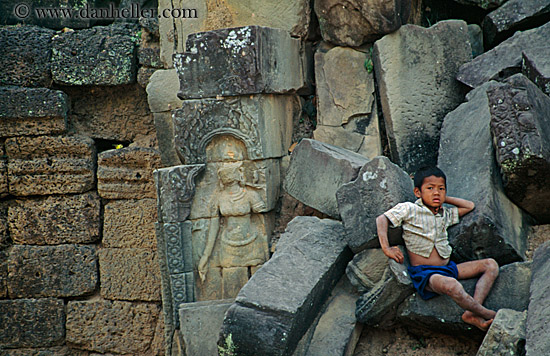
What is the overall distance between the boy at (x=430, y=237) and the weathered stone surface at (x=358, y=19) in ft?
5.07

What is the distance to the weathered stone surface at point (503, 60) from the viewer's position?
4.69 metres

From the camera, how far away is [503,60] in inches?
188

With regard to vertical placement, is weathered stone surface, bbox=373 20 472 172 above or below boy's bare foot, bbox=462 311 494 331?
above

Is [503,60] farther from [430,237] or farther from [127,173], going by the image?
[127,173]

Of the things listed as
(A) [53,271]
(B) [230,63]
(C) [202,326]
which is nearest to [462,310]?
(C) [202,326]

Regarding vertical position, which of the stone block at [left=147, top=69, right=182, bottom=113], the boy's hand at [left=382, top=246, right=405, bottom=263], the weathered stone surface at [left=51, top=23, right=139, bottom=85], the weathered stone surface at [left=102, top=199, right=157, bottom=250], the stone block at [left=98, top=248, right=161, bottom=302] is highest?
the weathered stone surface at [left=51, top=23, right=139, bottom=85]

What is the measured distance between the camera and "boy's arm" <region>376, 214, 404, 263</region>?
367 cm

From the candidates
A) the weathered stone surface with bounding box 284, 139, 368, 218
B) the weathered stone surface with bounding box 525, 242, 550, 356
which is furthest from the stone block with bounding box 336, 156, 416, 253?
the weathered stone surface with bounding box 525, 242, 550, 356

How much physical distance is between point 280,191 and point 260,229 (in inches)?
13.8

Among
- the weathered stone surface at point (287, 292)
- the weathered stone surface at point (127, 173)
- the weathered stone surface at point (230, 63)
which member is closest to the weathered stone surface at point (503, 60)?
the weathered stone surface at point (230, 63)

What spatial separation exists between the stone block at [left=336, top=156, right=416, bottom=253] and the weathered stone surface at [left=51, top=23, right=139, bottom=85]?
9.27 ft

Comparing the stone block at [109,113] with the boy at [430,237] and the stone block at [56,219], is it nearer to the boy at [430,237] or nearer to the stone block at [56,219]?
the stone block at [56,219]

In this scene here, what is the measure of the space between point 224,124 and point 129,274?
6.92ft

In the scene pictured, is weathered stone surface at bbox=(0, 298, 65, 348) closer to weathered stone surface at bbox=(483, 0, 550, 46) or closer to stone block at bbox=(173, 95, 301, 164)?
stone block at bbox=(173, 95, 301, 164)
